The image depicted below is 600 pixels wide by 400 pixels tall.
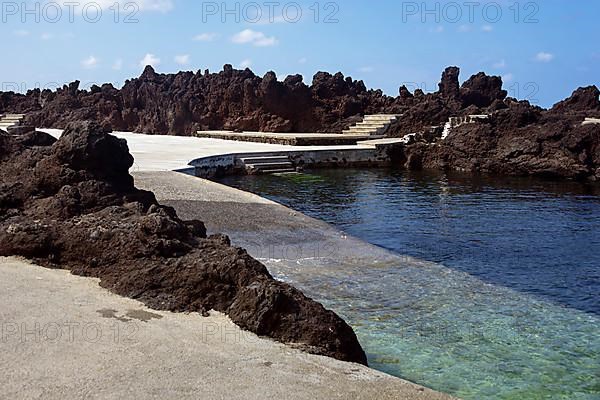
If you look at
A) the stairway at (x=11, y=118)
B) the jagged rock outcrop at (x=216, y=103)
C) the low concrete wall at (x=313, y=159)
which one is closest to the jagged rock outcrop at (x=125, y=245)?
the low concrete wall at (x=313, y=159)

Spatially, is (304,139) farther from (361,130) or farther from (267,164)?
(361,130)

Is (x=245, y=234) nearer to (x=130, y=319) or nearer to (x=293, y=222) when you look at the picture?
(x=293, y=222)

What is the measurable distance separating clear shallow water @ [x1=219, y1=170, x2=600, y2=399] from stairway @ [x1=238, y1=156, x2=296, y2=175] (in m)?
6.47

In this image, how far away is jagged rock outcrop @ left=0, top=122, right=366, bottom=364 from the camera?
4.57m

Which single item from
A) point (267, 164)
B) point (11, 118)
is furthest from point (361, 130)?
point (11, 118)

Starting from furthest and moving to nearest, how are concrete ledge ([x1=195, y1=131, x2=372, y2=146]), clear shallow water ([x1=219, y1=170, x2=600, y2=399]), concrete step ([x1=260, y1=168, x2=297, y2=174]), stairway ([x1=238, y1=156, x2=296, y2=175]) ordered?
1. concrete ledge ([x1=195, y1=131, x2=372, y2=146])
2. concrete step ([x1=260, y1=168, x2=297, y2=174])
3. stairway ([x1=238, y1=156, x2=296, y2=175])
4. clear shallow water ([x1=219, y1=170, x2=600, y2=399])

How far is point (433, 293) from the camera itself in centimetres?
729

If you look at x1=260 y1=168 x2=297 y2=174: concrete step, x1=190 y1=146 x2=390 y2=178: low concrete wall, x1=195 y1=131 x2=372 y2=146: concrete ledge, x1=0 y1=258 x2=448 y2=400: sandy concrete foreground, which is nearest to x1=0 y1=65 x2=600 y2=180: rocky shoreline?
x1=190 y1=146 x2=390 y2=178: low concrete wall

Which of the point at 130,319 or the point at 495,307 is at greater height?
the point at 130,319

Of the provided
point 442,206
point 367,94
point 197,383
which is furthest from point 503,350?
point 367,94

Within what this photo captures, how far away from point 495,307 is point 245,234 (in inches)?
159

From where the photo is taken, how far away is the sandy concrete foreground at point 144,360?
3.49 m

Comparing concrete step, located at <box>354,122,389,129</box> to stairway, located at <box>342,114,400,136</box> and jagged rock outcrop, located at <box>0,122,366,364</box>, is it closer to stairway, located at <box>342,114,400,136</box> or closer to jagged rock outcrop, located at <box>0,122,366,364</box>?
stairway, located at <box>342,114,400,136</box>

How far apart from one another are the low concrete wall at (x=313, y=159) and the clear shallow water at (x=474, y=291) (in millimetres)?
6049
